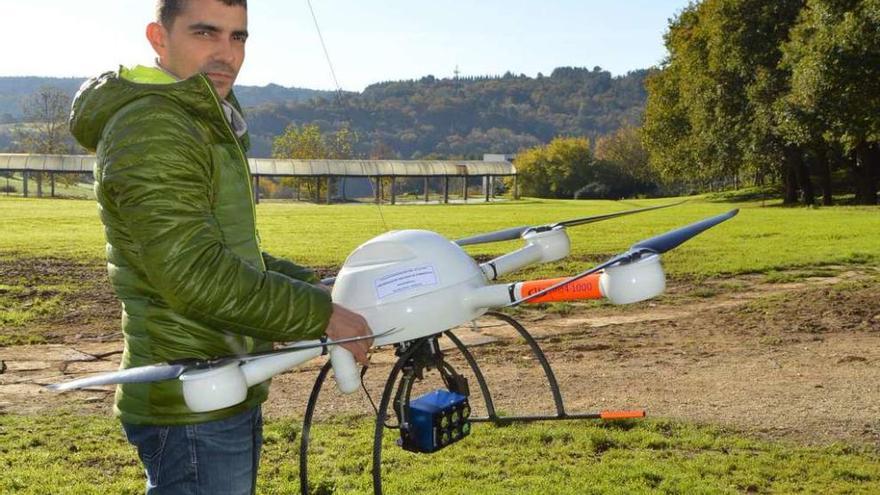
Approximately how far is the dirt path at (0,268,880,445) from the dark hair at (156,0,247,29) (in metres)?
6.06

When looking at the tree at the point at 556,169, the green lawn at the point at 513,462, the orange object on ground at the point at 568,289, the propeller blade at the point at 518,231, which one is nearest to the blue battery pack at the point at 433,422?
the orange object on ground at the point at 568,289

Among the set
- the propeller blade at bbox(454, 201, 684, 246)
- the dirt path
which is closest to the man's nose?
the propeller blade at bbox(454, 201, 684, 246)

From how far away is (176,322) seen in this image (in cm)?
282

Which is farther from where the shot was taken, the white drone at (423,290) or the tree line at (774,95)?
the tree line at (774,95)

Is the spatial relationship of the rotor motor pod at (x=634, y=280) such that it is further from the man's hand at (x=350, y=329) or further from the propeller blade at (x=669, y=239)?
the man's hand at (x=350, y=329)

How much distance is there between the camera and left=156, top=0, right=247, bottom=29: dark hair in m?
2.77

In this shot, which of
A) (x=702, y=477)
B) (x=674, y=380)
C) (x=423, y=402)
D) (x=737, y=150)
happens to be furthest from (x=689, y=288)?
(x=737, y=150)

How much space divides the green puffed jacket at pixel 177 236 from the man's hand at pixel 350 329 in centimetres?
6

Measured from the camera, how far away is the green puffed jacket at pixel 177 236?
254cm

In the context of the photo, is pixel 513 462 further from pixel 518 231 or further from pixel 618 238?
pixel 618 238

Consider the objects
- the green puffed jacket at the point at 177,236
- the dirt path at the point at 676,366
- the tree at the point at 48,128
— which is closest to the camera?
the green puffed jacket at the point at 177,236

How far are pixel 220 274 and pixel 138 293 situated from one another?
16.0 inches

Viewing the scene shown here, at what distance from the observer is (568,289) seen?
2912 millimetres

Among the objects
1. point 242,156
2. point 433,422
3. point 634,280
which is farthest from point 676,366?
point 242,156
